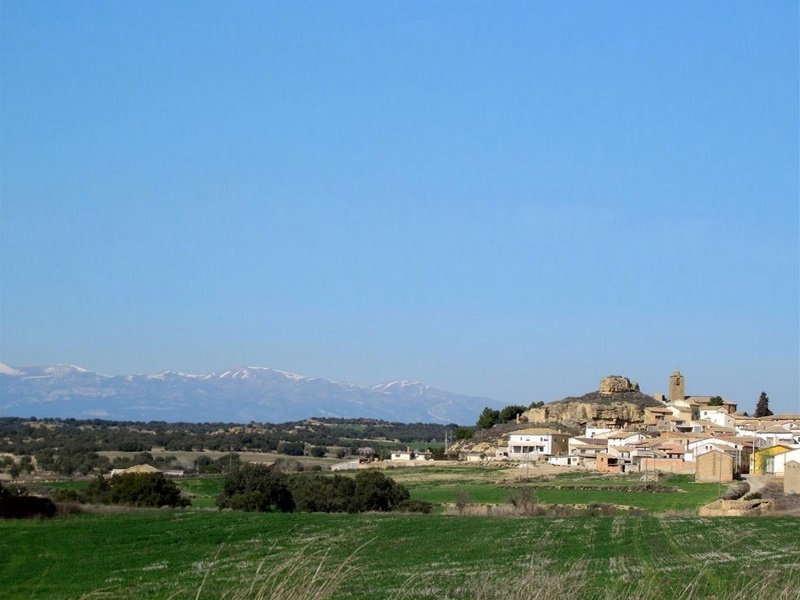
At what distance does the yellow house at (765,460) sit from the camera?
68.0 meters

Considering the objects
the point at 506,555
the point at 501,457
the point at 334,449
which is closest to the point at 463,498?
the point at 506,555

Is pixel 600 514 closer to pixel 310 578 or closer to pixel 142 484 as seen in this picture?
pixel 142 484

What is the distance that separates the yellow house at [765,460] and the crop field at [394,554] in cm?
2893

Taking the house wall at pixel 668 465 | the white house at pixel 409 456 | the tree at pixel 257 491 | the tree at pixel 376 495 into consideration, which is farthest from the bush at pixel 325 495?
the white house at pixel 409 456

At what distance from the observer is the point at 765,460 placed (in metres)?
69.1

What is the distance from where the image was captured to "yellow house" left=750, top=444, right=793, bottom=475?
68.0 meters

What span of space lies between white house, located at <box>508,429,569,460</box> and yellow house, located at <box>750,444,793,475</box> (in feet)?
61.1

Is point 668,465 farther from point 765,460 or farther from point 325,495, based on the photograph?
point 325,495

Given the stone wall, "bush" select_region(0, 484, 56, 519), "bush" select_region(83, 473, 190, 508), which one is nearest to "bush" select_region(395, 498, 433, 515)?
"bush" select_region(83, 473, 190, 508)

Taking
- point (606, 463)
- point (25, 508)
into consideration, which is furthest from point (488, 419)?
point (25, 508)

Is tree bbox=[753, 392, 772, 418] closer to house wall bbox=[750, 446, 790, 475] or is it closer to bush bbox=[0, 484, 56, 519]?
house wall bbox=[750, 446, 790, 475]

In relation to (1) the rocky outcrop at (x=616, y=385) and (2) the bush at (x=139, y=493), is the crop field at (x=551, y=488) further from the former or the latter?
(1) the rocky outcrop at (x=616, y=385)

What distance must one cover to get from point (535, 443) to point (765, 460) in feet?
76.6

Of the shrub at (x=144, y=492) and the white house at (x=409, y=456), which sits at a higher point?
the white house at (x=409, y=456)
